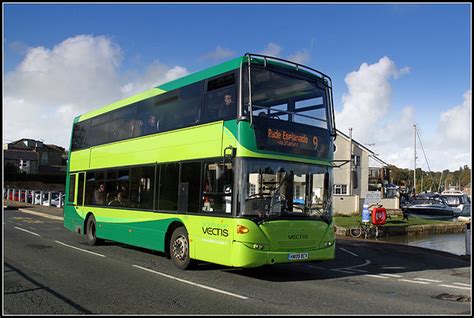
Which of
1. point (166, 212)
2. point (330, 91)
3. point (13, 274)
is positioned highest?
point (330, 91)

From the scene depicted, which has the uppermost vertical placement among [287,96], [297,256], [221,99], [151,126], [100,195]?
[287,96]

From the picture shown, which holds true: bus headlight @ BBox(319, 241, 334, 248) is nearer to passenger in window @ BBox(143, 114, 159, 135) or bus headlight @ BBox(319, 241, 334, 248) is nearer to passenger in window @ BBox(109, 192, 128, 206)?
passenger in window @ BBox(143, 114, 159, 135)

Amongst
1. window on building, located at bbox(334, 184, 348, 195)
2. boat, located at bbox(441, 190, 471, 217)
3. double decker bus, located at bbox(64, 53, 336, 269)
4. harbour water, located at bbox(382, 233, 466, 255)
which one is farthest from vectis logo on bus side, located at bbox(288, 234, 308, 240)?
boat, located at bbox(441, 190, 471, 217)

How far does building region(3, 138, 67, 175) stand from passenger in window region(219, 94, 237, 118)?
271 feet

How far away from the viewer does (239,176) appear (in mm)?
9133

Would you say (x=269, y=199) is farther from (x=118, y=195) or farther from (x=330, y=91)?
(x=118, y=195)

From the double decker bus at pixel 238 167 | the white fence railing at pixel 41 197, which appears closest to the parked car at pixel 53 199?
the white fence railing at pixel 41 197

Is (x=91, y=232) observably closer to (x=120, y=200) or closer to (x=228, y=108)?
(x=120, y=200)

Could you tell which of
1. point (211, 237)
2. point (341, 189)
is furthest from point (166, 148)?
point (341, 189)

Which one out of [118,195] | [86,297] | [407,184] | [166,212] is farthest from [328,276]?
[407,184]

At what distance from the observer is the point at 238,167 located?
916 cm

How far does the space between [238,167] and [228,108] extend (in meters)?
1.37

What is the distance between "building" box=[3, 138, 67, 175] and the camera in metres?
93.8

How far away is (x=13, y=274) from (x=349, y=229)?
15323mm
